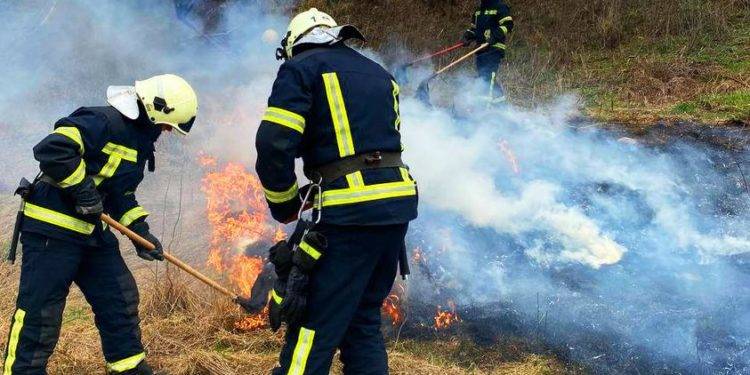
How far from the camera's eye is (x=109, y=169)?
11.6 ft

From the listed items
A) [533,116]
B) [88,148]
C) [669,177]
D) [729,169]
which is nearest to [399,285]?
[88,148]

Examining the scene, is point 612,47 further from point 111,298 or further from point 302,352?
point 302,352

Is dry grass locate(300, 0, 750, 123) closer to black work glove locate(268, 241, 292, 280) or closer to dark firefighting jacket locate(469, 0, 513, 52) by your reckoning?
dark firefighting jacket locate(469, 0, 513, 52)

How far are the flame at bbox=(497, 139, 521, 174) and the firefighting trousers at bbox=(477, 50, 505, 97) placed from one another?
8.81 feet

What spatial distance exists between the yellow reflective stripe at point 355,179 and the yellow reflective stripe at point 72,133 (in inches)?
60.0

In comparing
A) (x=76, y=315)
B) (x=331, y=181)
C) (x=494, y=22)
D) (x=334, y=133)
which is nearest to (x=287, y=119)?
(x=334, y=133)

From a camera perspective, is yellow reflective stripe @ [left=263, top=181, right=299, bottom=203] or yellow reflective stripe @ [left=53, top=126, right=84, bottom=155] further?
yellow reflective stripe @ [left=53, top=126, right=84, bottom=155]

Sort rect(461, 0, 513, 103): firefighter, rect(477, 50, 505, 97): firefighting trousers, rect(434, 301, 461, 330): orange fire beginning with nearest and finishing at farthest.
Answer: rect(434, 301, 461, 330): orange fire → rect(461, 0, 513, 103): firefighter → rect(477, 50, 505, 97): firefighting trousers

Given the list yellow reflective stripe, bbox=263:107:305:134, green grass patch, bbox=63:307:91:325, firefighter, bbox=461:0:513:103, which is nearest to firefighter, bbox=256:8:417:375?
yellow reflective stripe, bbox=263:107:305:134

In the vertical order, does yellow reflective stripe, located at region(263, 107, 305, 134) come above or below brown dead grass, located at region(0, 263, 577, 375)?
above

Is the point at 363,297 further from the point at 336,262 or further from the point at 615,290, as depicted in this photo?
the point at 615,290

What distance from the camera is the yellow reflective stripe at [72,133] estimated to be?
3.32m

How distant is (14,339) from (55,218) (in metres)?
0.68

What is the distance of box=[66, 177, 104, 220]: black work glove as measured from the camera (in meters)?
3.32
